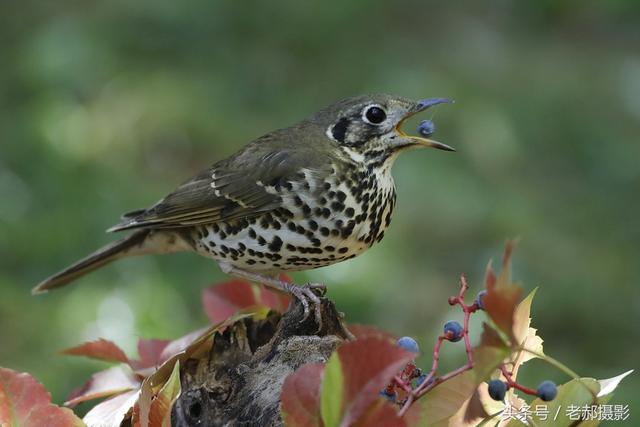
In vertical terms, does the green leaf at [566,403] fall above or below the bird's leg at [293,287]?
above

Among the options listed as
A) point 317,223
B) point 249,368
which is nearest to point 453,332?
point 249,368

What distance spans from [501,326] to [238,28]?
511cm

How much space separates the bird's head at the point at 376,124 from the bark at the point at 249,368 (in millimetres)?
678

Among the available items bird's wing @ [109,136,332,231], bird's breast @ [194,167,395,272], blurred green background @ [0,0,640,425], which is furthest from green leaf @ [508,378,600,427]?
blurred green background @ [0,0,640,425]

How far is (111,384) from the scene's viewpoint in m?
1.60

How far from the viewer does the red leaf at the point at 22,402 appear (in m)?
1.24

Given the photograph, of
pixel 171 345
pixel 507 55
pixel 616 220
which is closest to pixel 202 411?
pixel 171 345

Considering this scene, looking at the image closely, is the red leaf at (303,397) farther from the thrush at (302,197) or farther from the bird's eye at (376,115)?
the bird's eye at (376,115)

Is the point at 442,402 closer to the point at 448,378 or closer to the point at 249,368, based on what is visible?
the point at 448,378

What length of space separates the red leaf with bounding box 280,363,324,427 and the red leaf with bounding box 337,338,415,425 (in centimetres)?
9

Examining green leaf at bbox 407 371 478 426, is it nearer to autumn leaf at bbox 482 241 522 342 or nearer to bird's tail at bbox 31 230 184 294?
autumn leaf at bbox 482 241 522 342

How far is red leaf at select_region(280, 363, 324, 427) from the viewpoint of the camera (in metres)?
1.07

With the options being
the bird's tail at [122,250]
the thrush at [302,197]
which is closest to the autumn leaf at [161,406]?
the thrush at [302,197]

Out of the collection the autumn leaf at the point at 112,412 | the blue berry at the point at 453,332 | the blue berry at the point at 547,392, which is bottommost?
the autumn leaf at the point at 112,412
